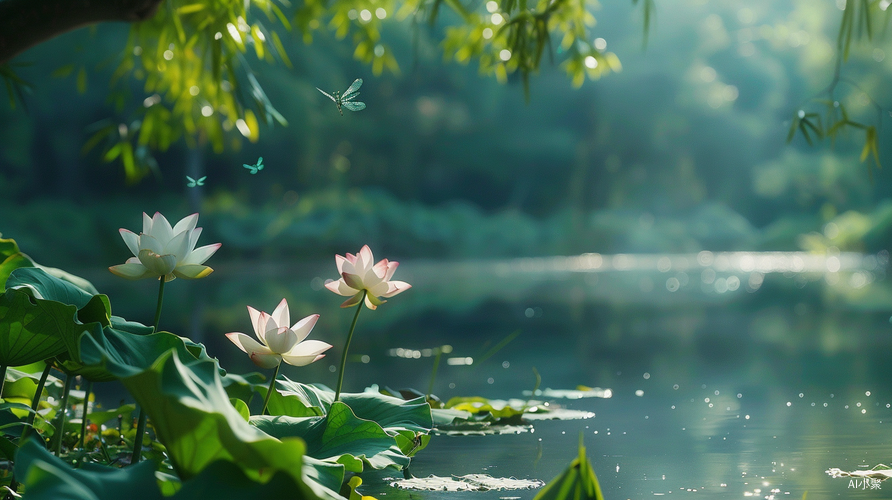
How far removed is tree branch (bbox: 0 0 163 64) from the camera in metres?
1.67

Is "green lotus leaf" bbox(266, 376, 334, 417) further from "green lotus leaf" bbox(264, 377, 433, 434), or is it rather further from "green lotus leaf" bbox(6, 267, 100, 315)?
"green lotus leaf" bbox(6, 267, 100, 315)

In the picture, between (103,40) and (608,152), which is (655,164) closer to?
(608,152)

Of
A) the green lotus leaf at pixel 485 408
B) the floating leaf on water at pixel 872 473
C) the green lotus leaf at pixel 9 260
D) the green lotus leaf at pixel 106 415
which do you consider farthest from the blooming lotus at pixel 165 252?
the floating leaf on water at pixel 872 473

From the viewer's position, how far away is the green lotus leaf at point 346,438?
119cm

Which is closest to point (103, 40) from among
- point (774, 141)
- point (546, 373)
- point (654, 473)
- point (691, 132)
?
point (546, 373)

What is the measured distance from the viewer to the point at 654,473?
62.4 inches

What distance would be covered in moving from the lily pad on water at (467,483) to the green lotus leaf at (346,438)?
27cm

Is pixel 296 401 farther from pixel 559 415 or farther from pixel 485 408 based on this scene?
pixel 559 415

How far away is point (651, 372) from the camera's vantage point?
3.14 m

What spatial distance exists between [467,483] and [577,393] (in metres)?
1.13

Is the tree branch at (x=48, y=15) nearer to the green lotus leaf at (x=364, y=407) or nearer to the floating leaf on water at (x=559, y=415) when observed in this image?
the green lotus leaf at (x=364, y=407)

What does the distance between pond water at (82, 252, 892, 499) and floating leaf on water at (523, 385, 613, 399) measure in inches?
2.3

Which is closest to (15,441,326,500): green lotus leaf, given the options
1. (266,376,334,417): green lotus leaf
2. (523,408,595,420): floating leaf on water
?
(266,376,334,417): green lotus leaf

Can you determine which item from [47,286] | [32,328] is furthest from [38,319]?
[47,286]
